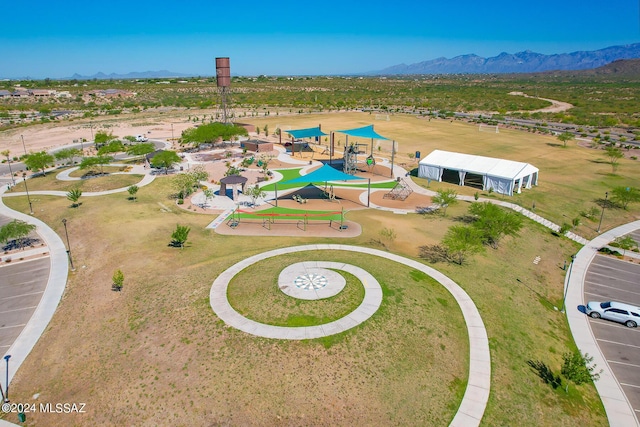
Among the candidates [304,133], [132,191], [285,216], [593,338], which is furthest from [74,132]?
[593,338]

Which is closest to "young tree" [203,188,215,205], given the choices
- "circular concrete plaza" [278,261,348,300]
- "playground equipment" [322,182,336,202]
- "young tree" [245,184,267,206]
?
"young tree" [245,184,267,206]

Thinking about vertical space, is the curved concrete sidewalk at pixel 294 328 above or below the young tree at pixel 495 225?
below

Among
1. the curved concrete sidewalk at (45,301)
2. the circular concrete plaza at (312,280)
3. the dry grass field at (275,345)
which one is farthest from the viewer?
the circular concrete plaza at (312,280)

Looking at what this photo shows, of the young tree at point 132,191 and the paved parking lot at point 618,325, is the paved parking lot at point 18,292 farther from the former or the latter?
the paved parking lot at point 618,325

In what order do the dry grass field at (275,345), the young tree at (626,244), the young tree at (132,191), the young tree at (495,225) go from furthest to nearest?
the young tree at (132,191), the young tree at (626,244), the young tree at (495,225), the dry grass field at (275,345)

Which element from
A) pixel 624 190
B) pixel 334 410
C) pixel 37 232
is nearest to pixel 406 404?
pixel 334 410

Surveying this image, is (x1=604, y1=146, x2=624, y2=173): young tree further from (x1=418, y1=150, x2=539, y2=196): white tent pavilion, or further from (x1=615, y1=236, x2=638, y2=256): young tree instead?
(x1=615, y1=236, x2=638, y2=256): young tree

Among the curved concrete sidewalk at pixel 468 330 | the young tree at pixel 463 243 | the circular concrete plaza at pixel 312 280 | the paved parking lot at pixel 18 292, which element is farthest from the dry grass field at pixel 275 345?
the paved parking lot at pixel 18 292
